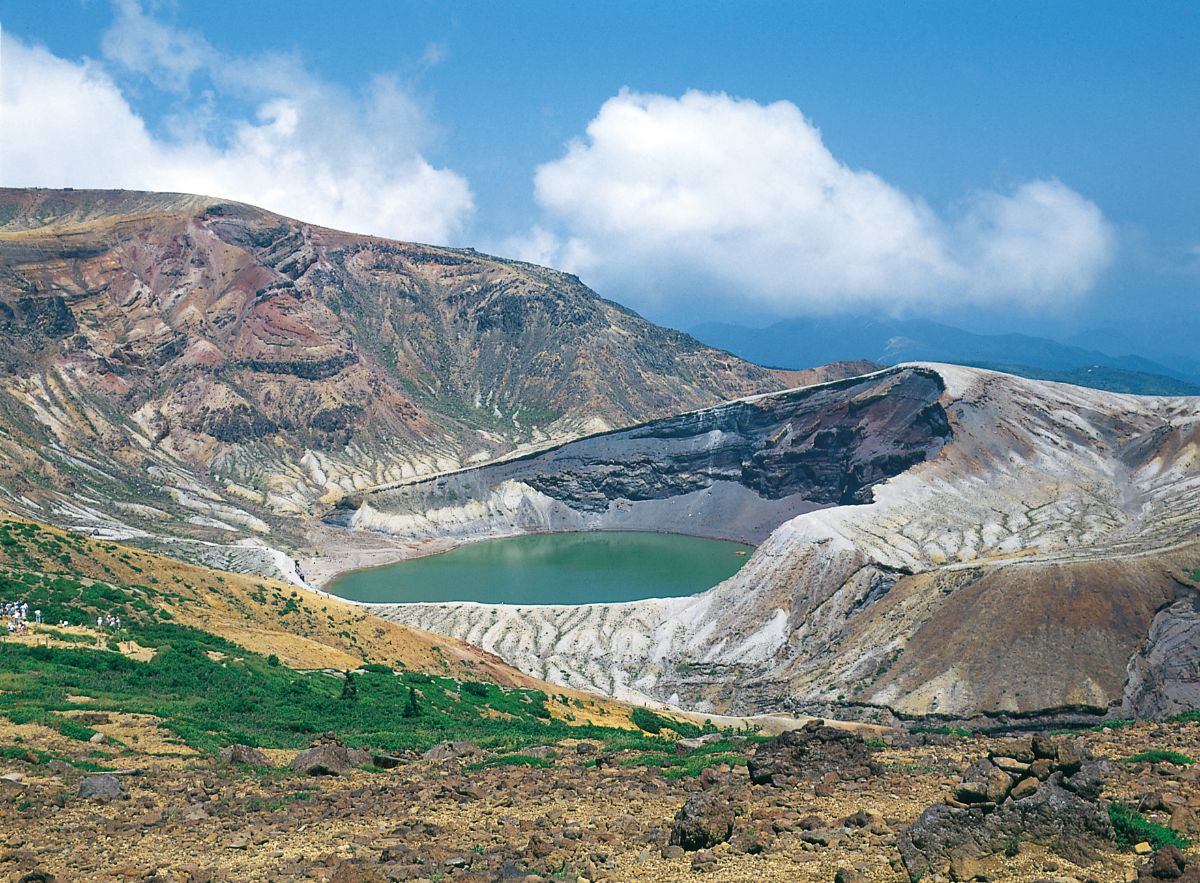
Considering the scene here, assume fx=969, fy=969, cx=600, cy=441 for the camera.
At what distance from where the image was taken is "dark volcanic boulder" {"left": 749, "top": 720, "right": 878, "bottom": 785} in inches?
579

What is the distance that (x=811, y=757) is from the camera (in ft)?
51.7

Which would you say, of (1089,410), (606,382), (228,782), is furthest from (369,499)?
(228,782)

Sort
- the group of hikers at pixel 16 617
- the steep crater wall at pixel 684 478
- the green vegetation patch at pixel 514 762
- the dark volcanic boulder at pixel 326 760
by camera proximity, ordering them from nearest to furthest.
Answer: the dark volcanic boulder at pixel 326 760
the green vegetation patch at pixel 514 762
the group of hikers at pixel 16 617
the steep crater wall at pixel 684 478

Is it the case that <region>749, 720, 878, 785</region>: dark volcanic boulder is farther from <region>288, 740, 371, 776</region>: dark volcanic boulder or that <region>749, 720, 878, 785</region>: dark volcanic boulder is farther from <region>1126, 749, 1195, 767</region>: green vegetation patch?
<region>288, 740, 371, 776</region>: dark volcanic boulder

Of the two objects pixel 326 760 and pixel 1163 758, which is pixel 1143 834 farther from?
pixel 326 760

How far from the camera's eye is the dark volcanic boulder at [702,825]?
1134cm

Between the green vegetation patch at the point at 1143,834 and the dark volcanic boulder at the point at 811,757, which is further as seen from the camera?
the dark volcanic boulder at the point at 811,757

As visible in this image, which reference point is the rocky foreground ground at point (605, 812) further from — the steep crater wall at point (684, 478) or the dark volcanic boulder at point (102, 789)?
the steep crater wall at point (684, 478)

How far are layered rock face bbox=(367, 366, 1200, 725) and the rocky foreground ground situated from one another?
2625cm

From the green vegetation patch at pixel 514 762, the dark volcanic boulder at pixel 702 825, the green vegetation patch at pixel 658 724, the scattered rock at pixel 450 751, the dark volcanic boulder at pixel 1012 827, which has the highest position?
the dark volcanic boulder at pixel 1012 827

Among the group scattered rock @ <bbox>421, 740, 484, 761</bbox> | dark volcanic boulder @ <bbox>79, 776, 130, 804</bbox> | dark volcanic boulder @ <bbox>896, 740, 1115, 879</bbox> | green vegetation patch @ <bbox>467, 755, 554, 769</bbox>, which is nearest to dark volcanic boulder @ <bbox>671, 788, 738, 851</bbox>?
dark volcanic boulder @ <bbox>896, 740, 1115, 879</bbox>

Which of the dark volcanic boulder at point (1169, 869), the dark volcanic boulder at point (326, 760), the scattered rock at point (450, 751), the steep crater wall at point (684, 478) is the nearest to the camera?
the dark volcanic boulder at point (1169, 869)

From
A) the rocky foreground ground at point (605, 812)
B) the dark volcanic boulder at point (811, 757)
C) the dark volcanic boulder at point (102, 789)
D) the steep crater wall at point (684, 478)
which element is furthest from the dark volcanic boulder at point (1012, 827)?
the steep crater wall at point (684, 478)

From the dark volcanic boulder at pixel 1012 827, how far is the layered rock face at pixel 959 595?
1235 inches
